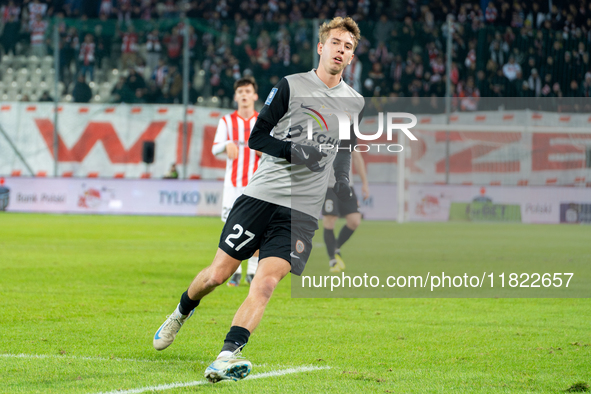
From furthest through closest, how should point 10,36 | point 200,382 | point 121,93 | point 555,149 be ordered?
point 10,36, point 121,93, point 555,149, point 200,382

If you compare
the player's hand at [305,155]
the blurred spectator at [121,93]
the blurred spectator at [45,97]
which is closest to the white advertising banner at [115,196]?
the blurred spectator at [45,97]

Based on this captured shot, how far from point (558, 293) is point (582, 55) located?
14.3 m

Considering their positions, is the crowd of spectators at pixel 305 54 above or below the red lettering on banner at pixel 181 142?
above

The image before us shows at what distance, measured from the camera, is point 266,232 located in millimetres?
4484

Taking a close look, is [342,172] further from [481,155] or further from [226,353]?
[481,155]

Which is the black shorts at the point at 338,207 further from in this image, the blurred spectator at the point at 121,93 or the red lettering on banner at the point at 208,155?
the blurred spectator at the point at 121,93

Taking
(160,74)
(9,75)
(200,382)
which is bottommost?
(200,382)

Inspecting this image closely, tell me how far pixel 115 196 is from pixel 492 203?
419 inches

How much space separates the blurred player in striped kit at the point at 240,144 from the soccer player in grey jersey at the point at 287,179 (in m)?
3.80

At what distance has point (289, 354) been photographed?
493cm

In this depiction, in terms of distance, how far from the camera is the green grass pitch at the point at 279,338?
4.17m

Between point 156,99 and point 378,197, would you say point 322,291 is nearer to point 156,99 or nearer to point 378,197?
point 378,197

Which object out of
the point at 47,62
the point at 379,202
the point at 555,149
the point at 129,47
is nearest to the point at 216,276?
the point at 555,149

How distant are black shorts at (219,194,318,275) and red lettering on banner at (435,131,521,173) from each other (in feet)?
44.8
